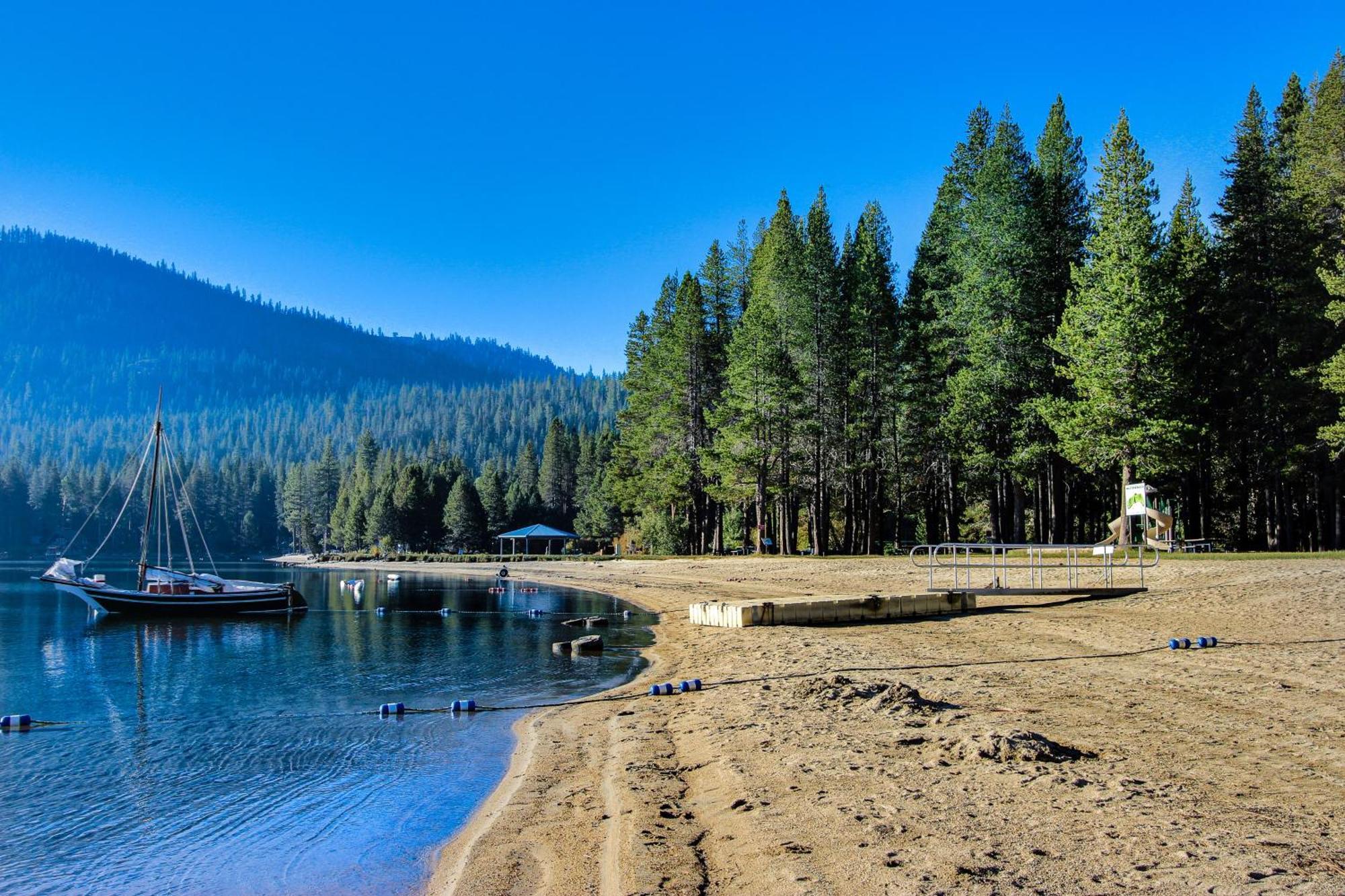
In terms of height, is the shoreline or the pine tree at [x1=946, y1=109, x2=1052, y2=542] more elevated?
the pine tree at [x1=946, y1=109, x2=1052, y2=542]

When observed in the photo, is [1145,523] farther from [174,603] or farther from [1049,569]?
[174,603]

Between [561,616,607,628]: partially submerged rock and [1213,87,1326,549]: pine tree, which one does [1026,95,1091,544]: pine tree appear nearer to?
[1213,87,1326,549]: pine tree

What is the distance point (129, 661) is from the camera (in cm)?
2317

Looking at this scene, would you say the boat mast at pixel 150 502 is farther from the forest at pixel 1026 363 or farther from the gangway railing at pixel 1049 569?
the gangway railing at pixel 1049 569

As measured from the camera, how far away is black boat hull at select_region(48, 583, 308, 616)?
37844 millimetres

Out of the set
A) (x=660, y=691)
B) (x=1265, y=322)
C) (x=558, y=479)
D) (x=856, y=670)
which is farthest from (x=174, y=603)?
(x=558, y=479)

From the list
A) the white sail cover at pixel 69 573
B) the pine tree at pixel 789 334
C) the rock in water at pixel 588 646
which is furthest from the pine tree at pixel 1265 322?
the white sail cover at pixel 69 573

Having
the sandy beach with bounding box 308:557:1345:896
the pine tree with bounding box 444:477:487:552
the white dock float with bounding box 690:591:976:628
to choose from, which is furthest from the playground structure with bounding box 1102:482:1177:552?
the pine tree with bounding box 444:477:487:552

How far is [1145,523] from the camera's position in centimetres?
2811

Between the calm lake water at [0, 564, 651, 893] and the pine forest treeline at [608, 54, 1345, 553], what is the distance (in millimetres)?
19354

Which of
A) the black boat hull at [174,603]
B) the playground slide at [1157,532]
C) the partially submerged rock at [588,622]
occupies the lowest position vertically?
the black boat hull at [174,603]

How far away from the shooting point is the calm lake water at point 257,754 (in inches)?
306

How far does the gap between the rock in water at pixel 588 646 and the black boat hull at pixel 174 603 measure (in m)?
24.1

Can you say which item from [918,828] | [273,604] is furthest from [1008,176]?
[273,604]
